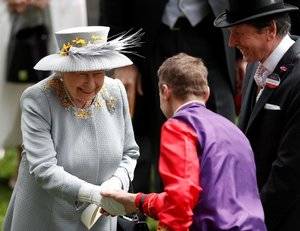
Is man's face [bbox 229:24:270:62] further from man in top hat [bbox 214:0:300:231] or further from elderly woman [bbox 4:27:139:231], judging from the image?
elderly woman [bbox 4:27:139:231]

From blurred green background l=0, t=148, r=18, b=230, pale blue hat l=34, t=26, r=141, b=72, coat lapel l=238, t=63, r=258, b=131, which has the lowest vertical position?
blurred green background l=0, t=148, r=18, b=230

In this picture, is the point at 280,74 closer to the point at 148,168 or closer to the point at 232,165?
the point at 232,165

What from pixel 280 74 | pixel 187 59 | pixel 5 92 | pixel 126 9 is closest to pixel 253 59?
pixel 280 74

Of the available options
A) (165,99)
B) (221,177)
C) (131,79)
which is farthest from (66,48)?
(131,79)

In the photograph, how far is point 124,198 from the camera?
454 cm

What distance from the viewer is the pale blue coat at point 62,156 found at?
15.4 feet

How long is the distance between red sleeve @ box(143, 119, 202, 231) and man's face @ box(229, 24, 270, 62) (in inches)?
33.0

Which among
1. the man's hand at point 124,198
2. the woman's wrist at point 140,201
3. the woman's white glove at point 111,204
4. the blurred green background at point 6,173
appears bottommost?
the blurred green background at point 6,173

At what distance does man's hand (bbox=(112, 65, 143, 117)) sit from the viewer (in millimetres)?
6758

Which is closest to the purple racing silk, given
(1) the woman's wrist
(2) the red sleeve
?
(2) the red sleeve

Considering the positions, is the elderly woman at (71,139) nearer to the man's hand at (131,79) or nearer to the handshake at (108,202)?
the handshake at (108,202)

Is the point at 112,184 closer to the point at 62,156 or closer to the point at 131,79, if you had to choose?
the point at 62,156

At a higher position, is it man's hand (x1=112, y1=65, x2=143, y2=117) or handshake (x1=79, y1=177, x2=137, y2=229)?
handshake (x1=79, y1=177, x2=137, y2=229)

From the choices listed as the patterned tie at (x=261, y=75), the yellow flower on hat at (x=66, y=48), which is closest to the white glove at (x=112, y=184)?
the yellow flower on hat at (x=66, y=48)
